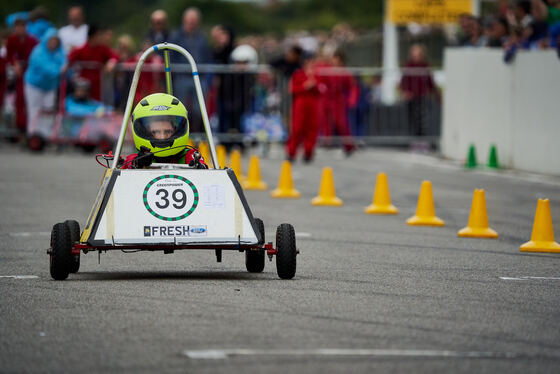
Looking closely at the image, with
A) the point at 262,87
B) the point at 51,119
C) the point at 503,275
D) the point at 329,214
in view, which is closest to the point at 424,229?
the point at 329,214

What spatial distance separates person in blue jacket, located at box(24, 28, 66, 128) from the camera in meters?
25.8

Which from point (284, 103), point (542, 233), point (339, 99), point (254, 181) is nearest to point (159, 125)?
point (542, 233)

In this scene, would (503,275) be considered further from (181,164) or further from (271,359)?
(271,359)

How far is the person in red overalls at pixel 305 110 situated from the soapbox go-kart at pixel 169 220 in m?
14.7

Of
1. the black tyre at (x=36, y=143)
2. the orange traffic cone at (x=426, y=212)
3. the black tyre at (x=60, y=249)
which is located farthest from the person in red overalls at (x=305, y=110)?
the black tyre at (x=60, y=249)

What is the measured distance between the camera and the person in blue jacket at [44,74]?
25812 mm

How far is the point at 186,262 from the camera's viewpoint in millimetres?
11008

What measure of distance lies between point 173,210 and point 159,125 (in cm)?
90

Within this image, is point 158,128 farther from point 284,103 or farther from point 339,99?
point 284,103

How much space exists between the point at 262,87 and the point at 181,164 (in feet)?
70.4

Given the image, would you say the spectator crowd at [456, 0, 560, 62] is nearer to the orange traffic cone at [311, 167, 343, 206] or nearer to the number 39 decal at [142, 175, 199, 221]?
the orange traffic cone at [311, 167, 343, 206]

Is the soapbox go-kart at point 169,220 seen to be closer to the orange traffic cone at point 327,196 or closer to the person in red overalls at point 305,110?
the orange traffic cone at point 327,196

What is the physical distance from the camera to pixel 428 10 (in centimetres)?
3372

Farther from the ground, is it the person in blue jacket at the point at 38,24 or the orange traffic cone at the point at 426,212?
the person in blue jacket at the point at 38,24
